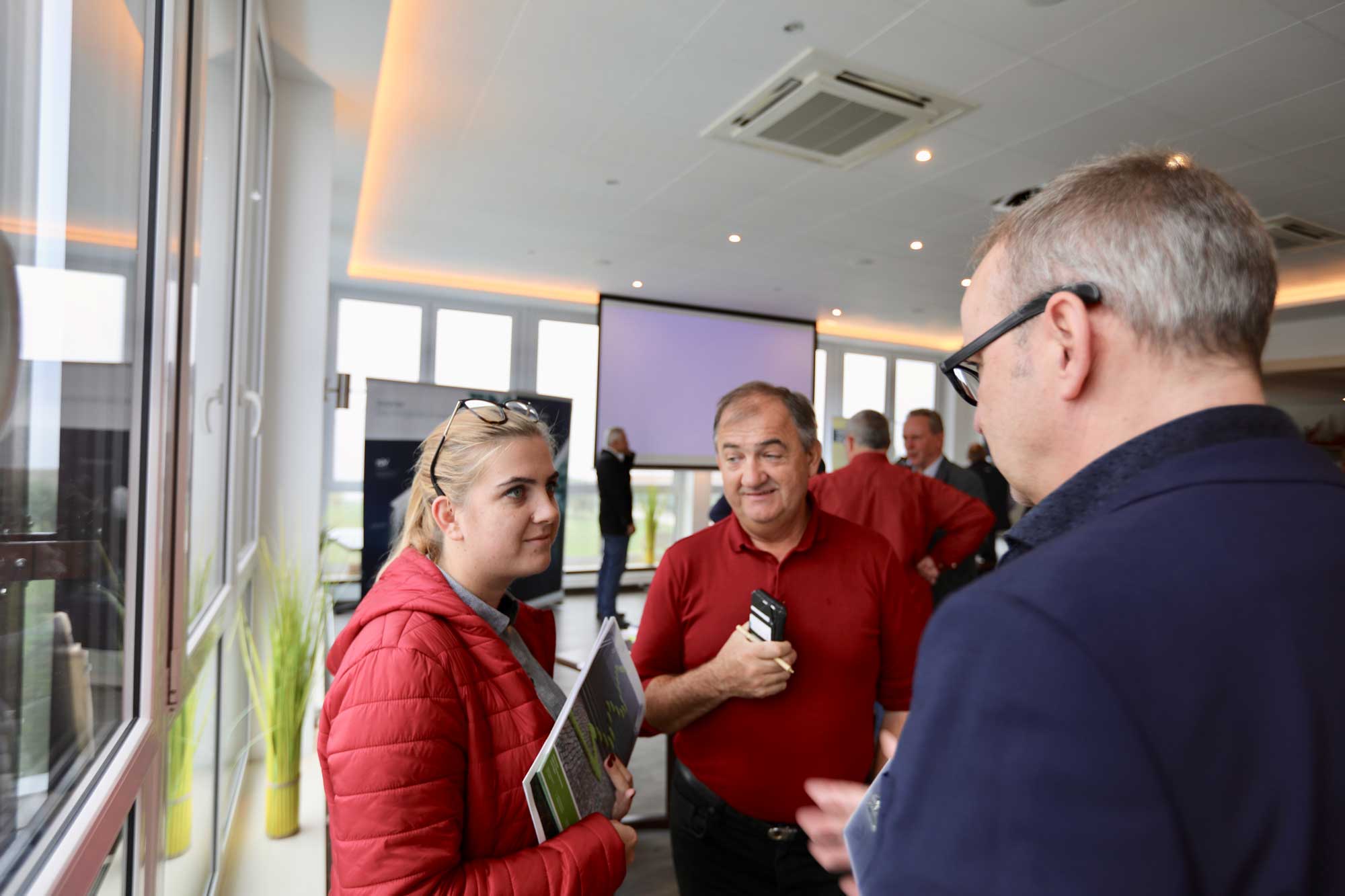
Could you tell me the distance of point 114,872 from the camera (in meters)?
1.10

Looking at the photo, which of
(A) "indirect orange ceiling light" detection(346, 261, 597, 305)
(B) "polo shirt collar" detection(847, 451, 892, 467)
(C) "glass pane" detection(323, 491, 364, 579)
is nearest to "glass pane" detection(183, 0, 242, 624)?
(B) "polo shirt collar" detection(847, 451, 892, 467)

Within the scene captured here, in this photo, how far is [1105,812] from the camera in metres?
0.46

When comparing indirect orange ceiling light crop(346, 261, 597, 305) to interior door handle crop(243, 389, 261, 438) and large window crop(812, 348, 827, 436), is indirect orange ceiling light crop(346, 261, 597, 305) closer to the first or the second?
large window crop(812, 348, 827, 436)

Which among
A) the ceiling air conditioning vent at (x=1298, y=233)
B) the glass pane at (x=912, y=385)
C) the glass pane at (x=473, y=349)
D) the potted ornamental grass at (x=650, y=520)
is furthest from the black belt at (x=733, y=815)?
the glass pane at (x=912, y=385)

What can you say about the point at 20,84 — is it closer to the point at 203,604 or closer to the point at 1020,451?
the point at 1020,451

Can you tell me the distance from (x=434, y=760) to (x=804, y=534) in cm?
100

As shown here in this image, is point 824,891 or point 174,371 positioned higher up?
point 174,371

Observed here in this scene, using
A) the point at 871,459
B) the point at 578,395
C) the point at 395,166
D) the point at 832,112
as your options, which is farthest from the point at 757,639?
the point at 578,395

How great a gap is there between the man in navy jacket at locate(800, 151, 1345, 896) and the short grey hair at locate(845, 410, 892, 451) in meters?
3.02

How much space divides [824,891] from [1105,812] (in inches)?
51.0

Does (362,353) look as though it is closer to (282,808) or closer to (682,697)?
(282,808)

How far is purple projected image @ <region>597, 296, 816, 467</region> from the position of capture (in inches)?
339

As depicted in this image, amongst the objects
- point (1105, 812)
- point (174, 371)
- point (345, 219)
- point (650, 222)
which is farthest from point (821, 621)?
point (345, 219)

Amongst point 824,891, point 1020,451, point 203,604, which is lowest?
point 824,891
